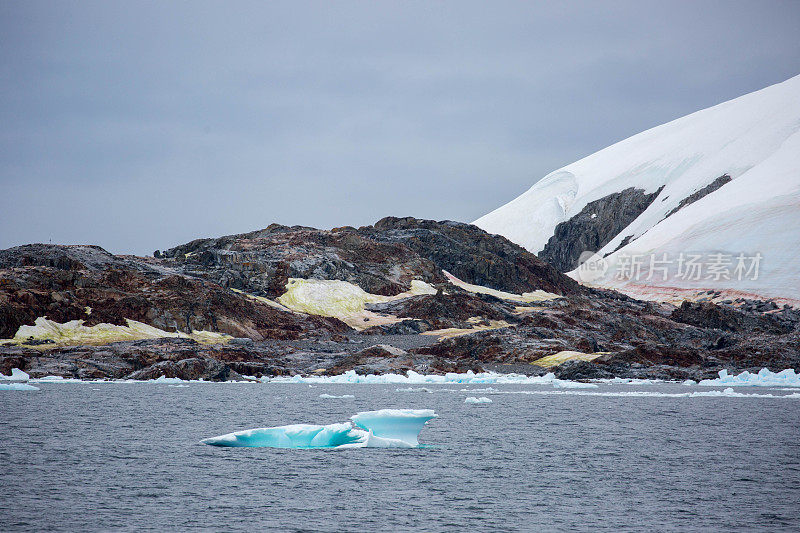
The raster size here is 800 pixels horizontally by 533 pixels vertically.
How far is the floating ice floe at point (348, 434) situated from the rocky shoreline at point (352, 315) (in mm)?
54648

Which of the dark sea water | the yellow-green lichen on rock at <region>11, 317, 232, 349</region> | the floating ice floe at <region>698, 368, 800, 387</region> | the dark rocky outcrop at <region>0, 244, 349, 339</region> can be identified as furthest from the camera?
the dark rocky outcrop at <region>0, 244, 349, 339</region>

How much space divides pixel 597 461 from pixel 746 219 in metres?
173

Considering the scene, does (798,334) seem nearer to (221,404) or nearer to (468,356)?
(468,356)

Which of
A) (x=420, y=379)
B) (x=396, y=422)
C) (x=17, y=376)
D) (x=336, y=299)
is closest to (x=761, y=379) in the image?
(x=420, y=379)

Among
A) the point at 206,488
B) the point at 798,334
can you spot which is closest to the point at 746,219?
the point at 798,334

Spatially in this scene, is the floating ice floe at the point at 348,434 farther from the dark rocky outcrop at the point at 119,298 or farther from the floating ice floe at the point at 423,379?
the dark rocky outcrop at the point at 119,298

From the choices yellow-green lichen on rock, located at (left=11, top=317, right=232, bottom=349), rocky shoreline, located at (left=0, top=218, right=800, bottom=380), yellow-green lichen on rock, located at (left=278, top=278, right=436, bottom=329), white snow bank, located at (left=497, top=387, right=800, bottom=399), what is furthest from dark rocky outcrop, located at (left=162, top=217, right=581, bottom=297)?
white snow bank, located at (left=497, top=387, right=800, bottom=399)

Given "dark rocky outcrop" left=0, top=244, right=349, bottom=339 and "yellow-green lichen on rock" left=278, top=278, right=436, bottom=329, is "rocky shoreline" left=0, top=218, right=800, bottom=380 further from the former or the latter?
"yellow-green lichen on rock" left=278, top=278, right=436, bottom=329

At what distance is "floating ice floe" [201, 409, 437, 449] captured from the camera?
33.4m

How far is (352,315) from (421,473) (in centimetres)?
11024

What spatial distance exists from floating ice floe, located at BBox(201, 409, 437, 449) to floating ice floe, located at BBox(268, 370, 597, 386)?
49406 millimetres

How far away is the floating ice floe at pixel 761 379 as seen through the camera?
264 feet

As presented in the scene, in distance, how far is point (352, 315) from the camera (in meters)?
141

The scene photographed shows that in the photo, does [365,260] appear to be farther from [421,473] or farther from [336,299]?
[421,473]
